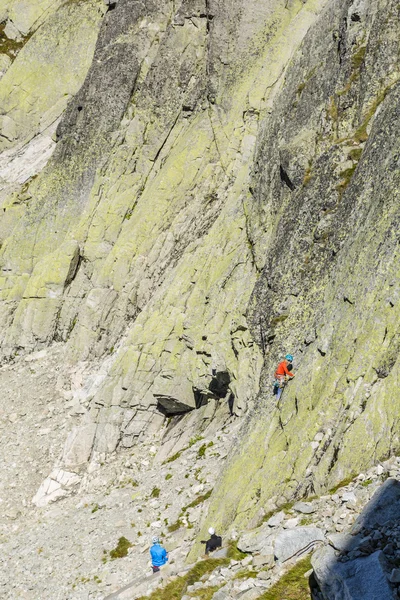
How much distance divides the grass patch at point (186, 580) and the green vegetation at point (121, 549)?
8417 mm

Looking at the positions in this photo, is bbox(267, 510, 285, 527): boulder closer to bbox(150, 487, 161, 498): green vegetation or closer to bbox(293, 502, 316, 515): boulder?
bbox(293, 502, 316, 515): boulder

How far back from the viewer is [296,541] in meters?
14.6

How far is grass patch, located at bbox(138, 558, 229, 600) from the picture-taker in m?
17.0

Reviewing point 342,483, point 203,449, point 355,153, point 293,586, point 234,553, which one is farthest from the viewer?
point 203,449

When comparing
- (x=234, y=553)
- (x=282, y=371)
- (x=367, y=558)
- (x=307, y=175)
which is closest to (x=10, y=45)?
(x=307, y=175)

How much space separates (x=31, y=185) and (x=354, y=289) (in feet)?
152

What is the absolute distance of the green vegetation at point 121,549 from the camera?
26.6m

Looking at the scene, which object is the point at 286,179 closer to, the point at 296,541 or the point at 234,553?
the point at 234,553

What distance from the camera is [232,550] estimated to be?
1723 cm

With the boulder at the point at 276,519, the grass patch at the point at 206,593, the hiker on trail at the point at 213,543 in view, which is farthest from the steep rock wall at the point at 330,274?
the grass patch at the point at 206,593

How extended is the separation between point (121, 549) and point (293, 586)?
15.4m

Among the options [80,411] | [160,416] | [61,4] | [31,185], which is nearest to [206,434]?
[160,416]

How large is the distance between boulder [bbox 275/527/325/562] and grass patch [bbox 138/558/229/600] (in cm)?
257

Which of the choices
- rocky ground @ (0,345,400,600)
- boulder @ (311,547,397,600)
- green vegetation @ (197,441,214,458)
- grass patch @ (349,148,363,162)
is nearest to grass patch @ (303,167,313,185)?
grass patch @ (349,148,363,162)
